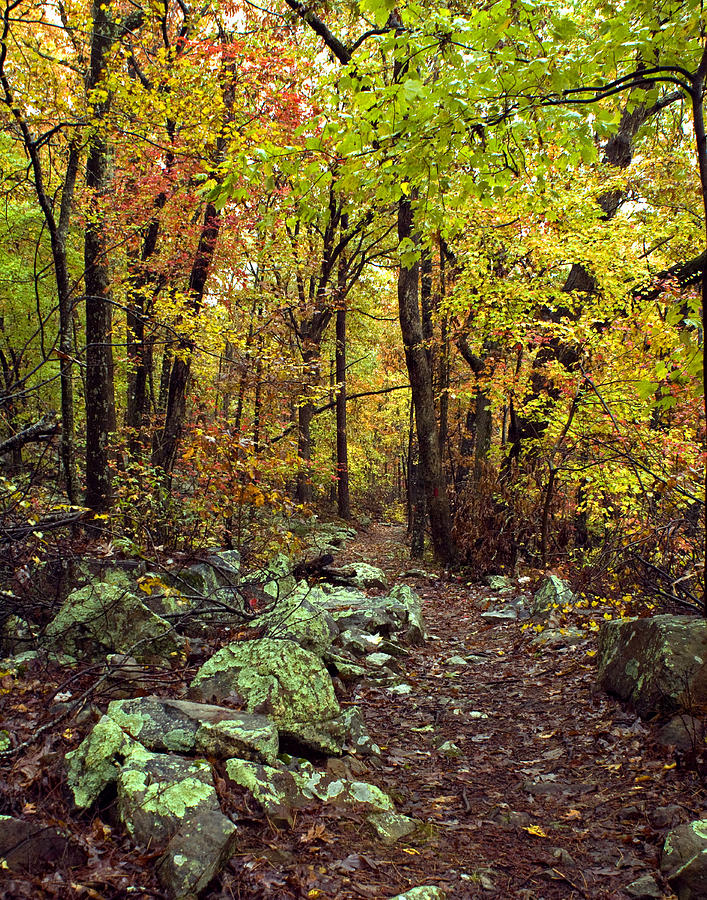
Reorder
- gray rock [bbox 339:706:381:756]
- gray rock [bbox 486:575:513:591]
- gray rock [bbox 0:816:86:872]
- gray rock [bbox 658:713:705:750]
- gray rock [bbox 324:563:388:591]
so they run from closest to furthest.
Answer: gray rock [bbox 0:816:86:872]
gray rock [bbox 658:713:705:750]
gray rock [bbox 339:706:381:756]
gray rock [bbox 324:563:388:591]
gray rock [bbox 486:575:513:591]

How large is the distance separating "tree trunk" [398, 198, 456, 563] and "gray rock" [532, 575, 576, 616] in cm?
409

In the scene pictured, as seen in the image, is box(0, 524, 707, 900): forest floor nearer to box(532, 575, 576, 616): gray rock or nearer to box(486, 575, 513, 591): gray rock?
box(532, 575, 576, 616): gray rock

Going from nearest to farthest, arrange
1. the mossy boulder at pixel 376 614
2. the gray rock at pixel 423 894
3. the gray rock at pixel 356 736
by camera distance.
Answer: the gray rock at pixel 423 894
the gray rock at pixel 356 736
the mossy boulder at pixel 376 614

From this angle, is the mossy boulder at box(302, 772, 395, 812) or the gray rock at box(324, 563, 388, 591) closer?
the mossy boulder at box(302, 772, 395, 812)

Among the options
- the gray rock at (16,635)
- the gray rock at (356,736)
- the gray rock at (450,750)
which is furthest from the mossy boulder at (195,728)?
the gray rock at (16,635)

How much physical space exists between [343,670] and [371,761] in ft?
4.68

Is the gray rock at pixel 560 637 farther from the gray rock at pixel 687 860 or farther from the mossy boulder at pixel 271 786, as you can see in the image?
the mossy boulder at pixel 271 786

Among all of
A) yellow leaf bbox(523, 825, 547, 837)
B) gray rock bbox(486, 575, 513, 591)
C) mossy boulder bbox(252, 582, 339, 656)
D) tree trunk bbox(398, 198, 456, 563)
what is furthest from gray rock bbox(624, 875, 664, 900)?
tree trunk bbox(398, 198, 456, 563)

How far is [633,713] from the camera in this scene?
420 cm

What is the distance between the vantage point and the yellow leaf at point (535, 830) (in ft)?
10.4

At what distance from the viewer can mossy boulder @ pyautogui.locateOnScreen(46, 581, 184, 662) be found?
4.62 m

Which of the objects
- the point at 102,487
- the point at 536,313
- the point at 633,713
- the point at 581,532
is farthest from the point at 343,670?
the point at 536,313

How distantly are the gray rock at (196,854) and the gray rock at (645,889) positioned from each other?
1.89m

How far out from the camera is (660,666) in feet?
13.0
